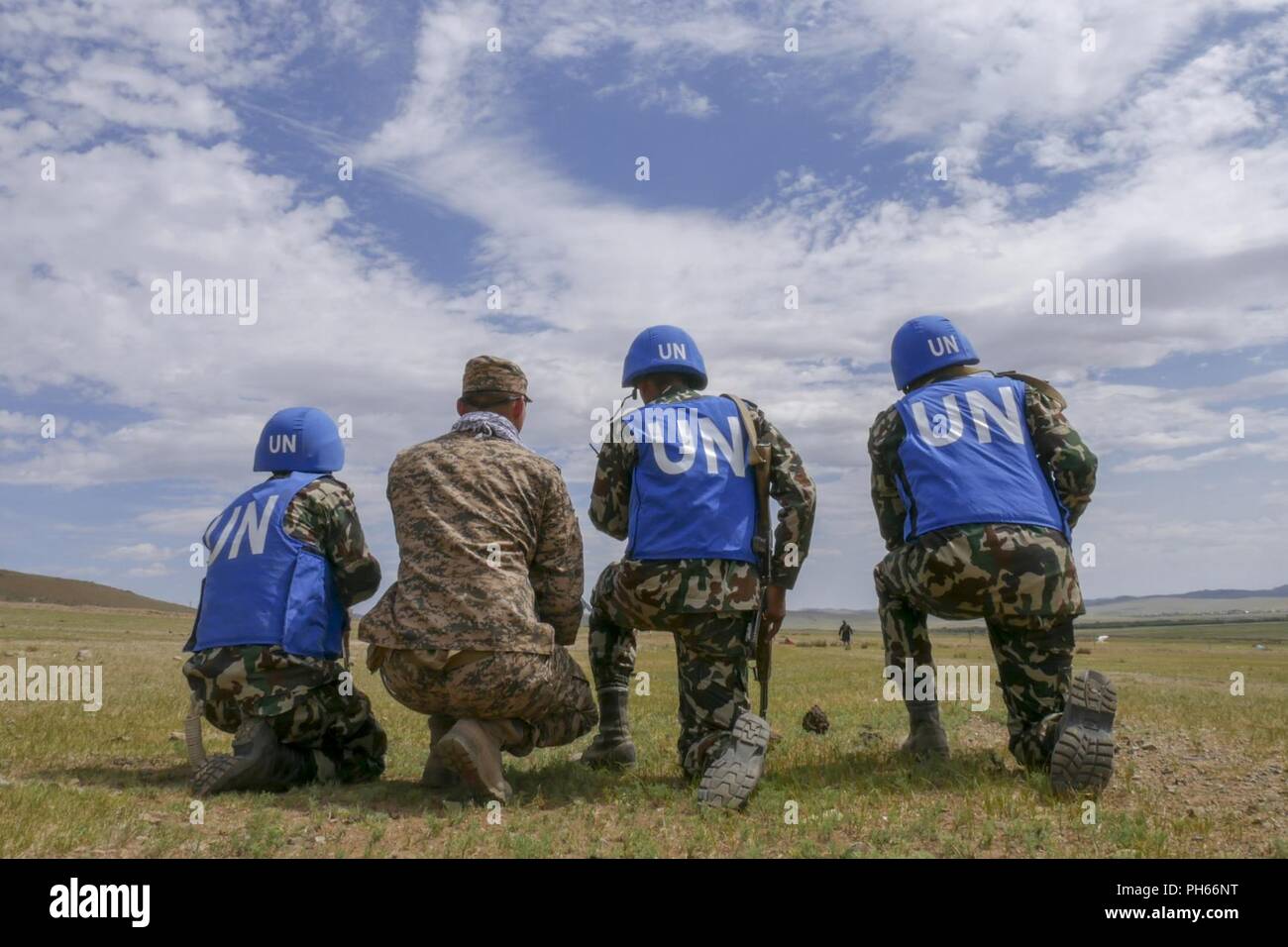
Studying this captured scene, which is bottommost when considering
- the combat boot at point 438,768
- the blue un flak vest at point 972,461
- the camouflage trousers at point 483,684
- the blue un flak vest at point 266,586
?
the combat boot at point 438,768

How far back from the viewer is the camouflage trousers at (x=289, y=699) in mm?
6543

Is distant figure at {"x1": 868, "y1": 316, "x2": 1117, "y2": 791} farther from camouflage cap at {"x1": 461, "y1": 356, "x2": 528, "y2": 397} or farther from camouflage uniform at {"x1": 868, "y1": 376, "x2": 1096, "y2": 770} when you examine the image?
camouflage cap at {"x1": 461, "y1": 356, "x2": 528, "y2": 397}

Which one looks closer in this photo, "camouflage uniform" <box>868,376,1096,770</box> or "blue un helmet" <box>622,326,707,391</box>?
"camouflage uniform" <box>868,376,1096,770</box>

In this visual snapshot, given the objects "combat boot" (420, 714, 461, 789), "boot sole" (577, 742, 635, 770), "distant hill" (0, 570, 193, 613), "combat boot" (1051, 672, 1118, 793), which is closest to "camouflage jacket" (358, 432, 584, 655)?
"combat boot" (420, 714, 461, 789)

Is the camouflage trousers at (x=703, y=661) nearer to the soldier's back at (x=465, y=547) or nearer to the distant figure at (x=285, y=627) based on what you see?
the soldier's back at (x=465, y=547)

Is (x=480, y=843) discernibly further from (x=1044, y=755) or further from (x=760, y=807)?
(x=1044, y=755)

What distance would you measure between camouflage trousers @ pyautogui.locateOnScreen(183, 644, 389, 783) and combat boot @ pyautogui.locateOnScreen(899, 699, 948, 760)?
155 inches

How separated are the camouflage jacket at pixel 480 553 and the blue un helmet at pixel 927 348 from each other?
2.58 m

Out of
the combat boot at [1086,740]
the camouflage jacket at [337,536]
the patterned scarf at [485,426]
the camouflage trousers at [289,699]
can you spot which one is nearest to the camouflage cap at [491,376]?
the patterned scarf at [485,426]

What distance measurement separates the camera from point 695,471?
257 inches

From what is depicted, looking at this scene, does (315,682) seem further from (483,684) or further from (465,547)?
(465,547)

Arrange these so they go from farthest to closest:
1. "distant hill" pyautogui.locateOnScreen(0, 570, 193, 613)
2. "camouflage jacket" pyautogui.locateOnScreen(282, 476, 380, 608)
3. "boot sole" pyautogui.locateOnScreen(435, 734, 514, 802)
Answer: "distant hill" pyautogui.locateOnScreen(0, 570, 193, 613), "camouflage jacket" pyautogui.locateOnScreen(282, 476, 380, 608), "boot sole" pyautogui.locateOnScreen(435, 734, 514, 802)

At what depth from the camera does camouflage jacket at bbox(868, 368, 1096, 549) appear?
21.1 ft
